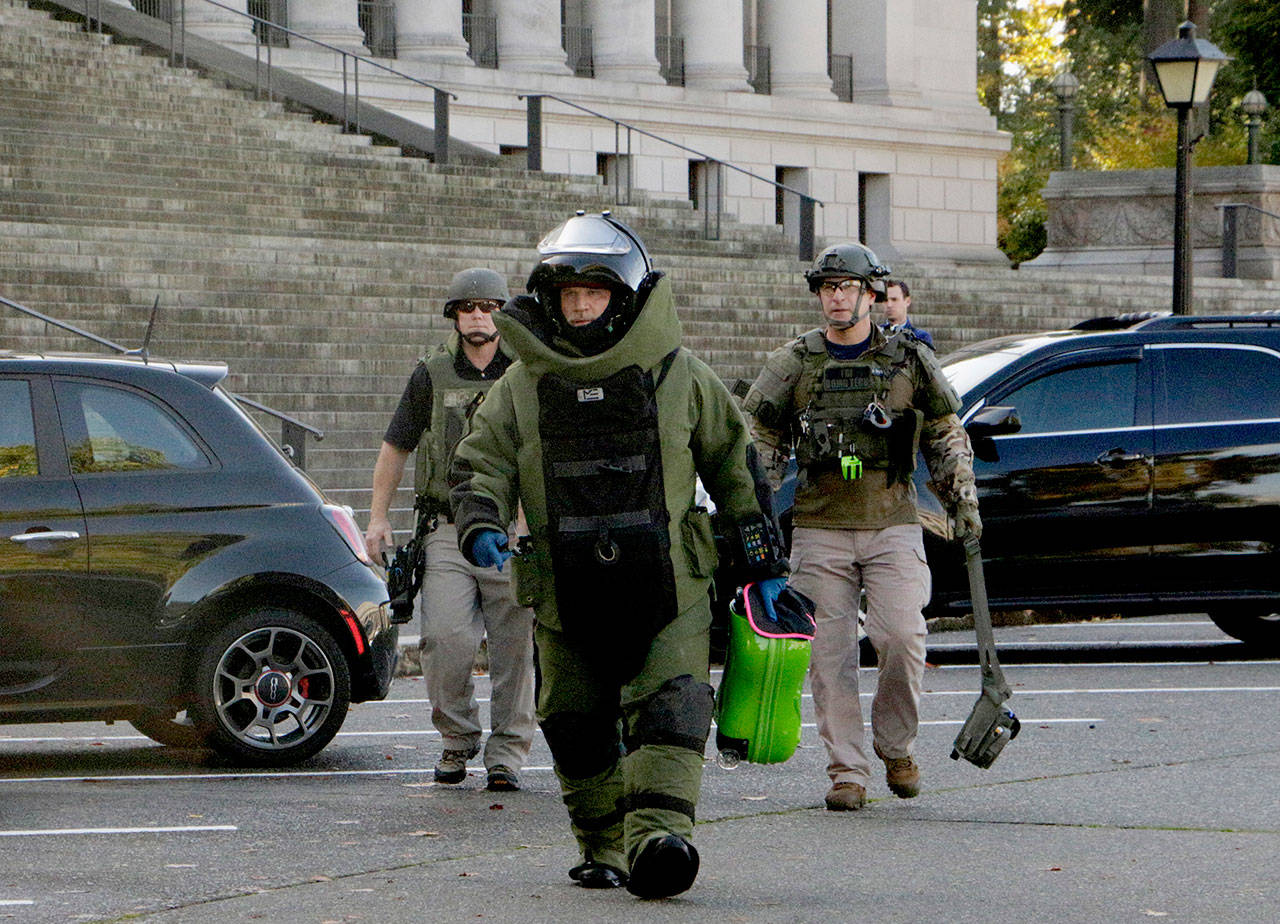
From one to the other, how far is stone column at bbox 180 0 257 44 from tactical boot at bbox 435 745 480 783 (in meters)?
28.0

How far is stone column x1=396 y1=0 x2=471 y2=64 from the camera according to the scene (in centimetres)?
4022

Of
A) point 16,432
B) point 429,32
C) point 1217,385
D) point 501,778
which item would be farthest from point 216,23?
point 501,778

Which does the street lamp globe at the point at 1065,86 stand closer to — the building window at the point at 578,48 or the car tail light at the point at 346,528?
Result: the building window at the point at 578,48

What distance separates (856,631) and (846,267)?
123 cm

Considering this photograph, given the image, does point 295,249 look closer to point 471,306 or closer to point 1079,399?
point 1079,399

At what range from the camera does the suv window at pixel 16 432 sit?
27.9 ft

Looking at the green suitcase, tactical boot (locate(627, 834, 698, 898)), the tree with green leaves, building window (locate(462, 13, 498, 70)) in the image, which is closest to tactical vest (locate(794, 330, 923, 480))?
the green suitcase

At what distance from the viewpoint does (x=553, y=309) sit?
6.33 meters

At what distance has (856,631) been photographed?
8.01m

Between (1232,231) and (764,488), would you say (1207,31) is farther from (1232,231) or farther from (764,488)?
(764,488)

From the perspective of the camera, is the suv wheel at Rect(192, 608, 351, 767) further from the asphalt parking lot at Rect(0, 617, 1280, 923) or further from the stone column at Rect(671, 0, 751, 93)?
the stone column at Rect(671, 0, 751, 93)

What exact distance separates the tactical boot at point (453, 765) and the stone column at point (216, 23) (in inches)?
1103

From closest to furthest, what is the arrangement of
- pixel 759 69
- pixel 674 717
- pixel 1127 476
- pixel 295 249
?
pixel 674 717, pixel 1127 476, pixel 295 249, pixel 759 69

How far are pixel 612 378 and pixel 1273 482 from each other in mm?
7032
